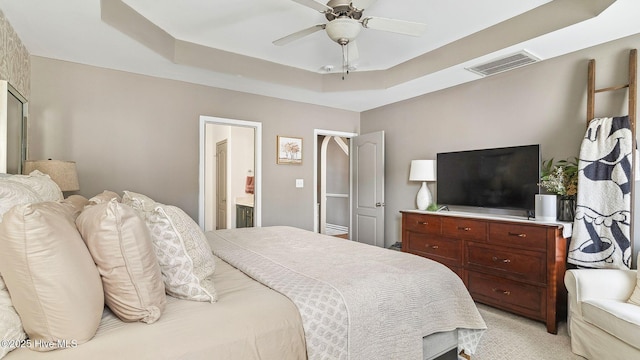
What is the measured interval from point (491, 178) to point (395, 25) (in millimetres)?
2016

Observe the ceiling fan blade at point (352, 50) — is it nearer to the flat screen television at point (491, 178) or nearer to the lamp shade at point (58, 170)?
the flat screen television at point (491, 178)

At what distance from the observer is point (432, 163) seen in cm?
405

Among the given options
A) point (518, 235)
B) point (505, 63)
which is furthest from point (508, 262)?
point (505, 63)

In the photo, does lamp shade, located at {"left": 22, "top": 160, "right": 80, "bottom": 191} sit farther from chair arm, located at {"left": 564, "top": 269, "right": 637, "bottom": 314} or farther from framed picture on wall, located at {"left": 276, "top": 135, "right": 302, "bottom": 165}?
chair arm, located at {"left": 564, "top": 269, "right": 637, "bottom": 314}

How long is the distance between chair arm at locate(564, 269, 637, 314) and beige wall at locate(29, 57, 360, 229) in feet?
10.7

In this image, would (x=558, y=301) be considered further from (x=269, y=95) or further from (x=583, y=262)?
(x=269, y=95)

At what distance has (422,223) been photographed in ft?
12.0

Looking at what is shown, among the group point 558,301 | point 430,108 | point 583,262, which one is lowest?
point 558,301

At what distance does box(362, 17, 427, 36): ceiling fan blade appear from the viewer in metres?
2.20

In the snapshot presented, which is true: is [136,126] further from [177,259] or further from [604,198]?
[604,198]

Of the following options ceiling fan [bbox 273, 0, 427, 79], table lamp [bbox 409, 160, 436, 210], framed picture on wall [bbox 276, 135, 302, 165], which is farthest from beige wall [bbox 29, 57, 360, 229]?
ceiling fan [bbox 273, 0, 427, 79]

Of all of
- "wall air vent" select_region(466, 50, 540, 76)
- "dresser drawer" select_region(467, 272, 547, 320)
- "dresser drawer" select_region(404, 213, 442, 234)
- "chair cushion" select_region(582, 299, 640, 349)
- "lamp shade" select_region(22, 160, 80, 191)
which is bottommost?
"dresser drawer" select_region(467, 272, 547, 320)

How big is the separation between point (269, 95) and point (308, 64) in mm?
764

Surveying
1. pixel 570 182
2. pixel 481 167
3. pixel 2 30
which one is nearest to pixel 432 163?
pixel 481 167
